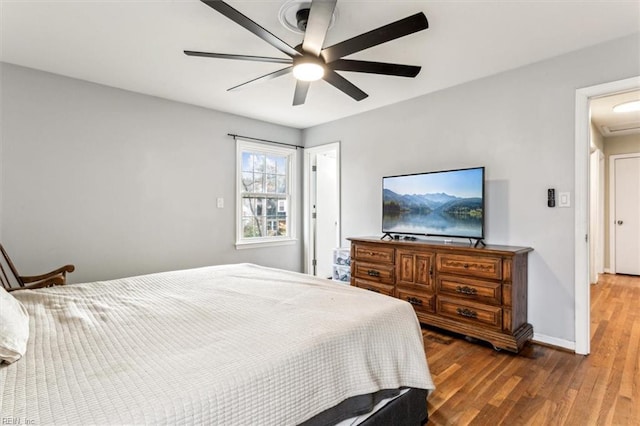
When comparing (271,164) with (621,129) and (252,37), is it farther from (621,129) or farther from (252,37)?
(621,129)

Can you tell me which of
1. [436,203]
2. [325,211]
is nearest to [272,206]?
[325,211]

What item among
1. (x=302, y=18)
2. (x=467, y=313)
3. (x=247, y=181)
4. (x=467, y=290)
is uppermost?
(x=302, y=18)

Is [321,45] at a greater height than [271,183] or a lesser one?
greater

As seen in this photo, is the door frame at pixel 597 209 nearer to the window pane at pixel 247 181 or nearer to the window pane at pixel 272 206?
the window pane at pixel 272 206

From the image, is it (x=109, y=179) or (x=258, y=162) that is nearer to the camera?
(x=109, y=179)

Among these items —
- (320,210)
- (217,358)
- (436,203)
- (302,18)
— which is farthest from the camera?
(320,210)

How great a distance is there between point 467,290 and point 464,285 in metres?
0.05

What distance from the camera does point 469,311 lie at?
2.77m

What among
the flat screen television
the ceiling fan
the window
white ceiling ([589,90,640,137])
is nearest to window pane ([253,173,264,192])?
the window

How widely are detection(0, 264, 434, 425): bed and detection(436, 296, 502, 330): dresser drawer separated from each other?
1325 millimetres

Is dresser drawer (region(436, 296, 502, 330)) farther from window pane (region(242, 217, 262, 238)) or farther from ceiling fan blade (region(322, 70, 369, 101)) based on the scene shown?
window pane (region(242, 217, 262, 238))

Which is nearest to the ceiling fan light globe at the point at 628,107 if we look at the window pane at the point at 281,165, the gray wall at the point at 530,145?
the gray wall at the point at 530,145

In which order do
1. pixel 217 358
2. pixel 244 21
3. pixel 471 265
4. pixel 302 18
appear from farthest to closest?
pixel 471 265
pixel 302 18
pixel 244 21
pixel 217 358

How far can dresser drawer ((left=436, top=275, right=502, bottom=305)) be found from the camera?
103 inches
